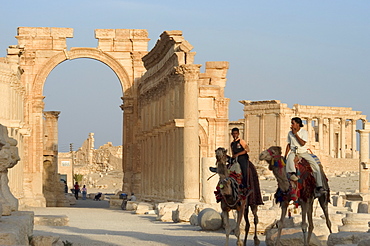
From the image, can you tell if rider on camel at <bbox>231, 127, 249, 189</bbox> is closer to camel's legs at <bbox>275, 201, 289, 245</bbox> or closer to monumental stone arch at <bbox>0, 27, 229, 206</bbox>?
camel's legs at <bbox>275, 201, 289, 245</bbox>

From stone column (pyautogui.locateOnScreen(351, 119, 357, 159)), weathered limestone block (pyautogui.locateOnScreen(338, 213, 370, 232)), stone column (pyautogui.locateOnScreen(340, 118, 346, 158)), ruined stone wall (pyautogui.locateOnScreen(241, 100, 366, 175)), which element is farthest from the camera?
stone column (pyautogui.locateOnScreen(351, 119, 357, 159))

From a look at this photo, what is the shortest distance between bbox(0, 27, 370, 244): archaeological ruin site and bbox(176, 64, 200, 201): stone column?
0.11ft

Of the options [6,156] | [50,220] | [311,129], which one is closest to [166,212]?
[50,220]

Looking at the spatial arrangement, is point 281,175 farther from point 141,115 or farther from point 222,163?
point 141,115

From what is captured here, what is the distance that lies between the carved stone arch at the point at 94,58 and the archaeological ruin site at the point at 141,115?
5 centimetres

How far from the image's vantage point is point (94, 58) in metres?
40.4

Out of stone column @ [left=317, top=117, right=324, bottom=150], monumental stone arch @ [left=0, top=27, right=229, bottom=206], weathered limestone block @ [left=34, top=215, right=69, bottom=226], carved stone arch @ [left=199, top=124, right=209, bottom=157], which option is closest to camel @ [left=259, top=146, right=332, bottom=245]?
weathered limestone block @ [left=34, top=215, right=69, bottom=226]

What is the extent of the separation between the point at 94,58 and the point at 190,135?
47.1 ft

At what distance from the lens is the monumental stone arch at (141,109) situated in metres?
27.4

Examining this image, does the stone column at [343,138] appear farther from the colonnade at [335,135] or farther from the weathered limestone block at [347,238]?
the weathered limestone block at [347,238]

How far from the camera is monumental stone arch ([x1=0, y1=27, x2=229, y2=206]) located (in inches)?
1080

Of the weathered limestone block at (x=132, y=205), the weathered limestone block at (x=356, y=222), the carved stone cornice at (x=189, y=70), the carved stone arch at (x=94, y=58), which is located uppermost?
the carved stone arch at (x=94, y=58)

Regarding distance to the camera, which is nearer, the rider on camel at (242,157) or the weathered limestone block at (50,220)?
the rider on camel at (242,157)

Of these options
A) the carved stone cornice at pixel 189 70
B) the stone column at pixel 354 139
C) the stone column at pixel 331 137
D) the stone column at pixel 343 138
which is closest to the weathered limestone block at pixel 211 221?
the carved stone cornice at pixel 189 70
